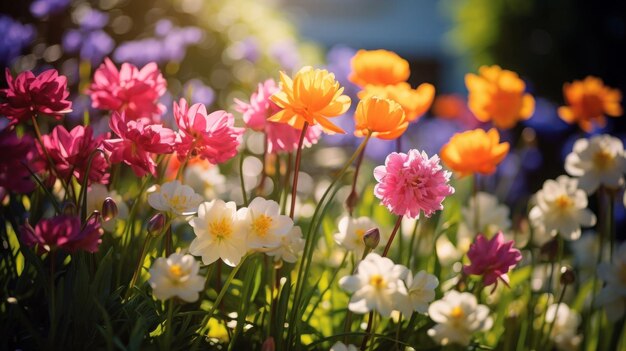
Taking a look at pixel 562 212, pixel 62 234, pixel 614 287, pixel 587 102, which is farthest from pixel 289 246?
pixel 587 102

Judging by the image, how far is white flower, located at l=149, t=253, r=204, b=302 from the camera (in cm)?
93

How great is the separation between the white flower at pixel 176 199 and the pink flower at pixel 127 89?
282mm

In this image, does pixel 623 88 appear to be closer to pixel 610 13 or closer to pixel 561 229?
pixel 610 13

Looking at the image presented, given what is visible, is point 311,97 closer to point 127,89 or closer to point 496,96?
point 127,89

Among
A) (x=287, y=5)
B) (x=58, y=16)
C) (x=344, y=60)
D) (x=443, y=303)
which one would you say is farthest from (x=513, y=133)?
(x=287, y=5)

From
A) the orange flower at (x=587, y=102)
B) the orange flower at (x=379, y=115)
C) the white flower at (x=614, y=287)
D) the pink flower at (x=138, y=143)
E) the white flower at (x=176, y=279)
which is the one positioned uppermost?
the orange flower at (x=587, y=102)

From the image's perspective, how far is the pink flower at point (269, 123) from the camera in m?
1.24

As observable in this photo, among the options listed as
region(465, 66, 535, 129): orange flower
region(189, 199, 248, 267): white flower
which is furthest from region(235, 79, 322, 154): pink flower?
region(465, 66, 535, 129): orange flower

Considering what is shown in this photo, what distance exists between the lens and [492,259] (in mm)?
1112

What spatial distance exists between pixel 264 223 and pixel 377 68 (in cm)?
60

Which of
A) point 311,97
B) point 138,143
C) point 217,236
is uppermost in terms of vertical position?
point 311,97

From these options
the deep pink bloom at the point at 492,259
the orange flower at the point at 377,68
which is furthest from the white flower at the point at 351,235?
the orange flower at the point at 377,68

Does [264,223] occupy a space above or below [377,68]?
below

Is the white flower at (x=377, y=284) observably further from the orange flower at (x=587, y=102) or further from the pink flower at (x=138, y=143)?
the orange flower at (x=587, y=102)
